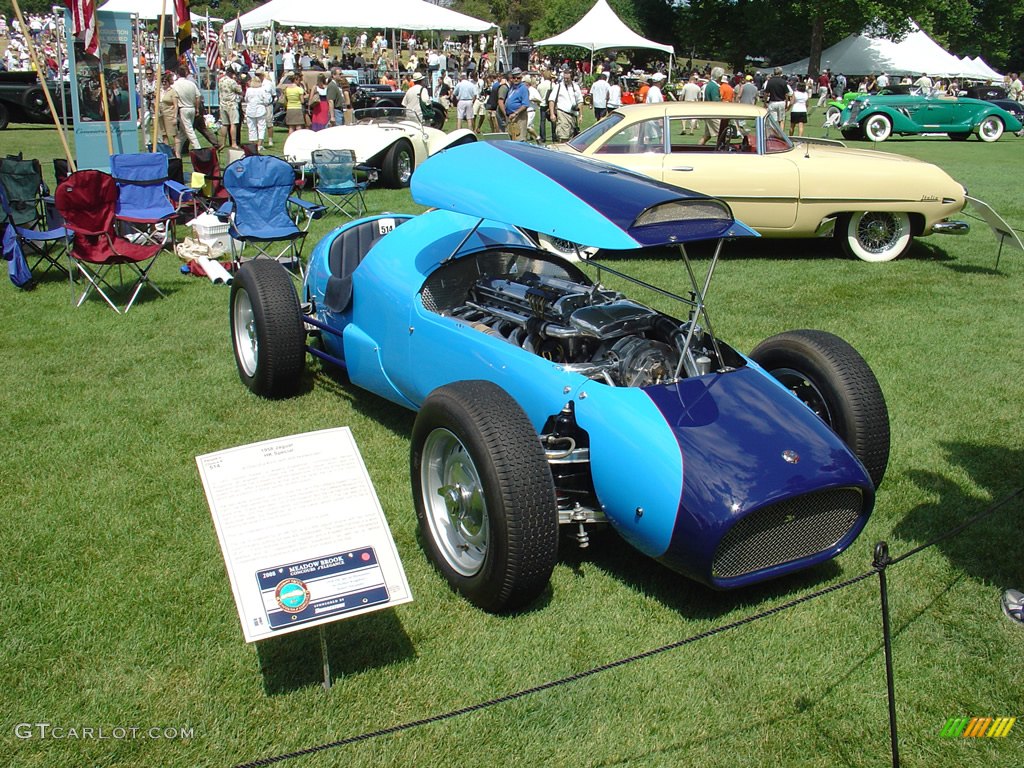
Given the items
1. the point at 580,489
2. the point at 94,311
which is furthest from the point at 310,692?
the point at 94,311

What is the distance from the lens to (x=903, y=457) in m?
5.29

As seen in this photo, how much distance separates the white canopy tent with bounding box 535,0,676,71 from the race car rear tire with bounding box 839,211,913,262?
22.7m

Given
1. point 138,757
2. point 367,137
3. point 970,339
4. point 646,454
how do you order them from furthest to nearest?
1. point 367,137
2. point 970,339
3. point 646,454
4. point 138,757

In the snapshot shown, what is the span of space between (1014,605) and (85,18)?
11.5 m

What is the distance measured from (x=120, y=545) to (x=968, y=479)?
4.39 meters

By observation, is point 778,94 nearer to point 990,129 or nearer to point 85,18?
point 990,129

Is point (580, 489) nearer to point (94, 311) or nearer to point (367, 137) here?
point (94, 311)

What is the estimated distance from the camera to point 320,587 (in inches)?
121

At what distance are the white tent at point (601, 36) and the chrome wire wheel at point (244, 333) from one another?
90.3 feet

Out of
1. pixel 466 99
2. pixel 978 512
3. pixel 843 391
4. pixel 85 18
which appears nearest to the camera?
pixel 843 391

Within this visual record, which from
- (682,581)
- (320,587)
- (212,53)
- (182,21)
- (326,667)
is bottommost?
(682,581)

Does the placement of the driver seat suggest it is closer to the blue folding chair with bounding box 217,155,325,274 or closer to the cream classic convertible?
the blue folding chair with bounding box 217,155,325,274

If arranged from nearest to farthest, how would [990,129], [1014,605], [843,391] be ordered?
[1014,605]
[843,391]
[990,129]

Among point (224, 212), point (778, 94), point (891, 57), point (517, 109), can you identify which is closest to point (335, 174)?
point (224, 212)
